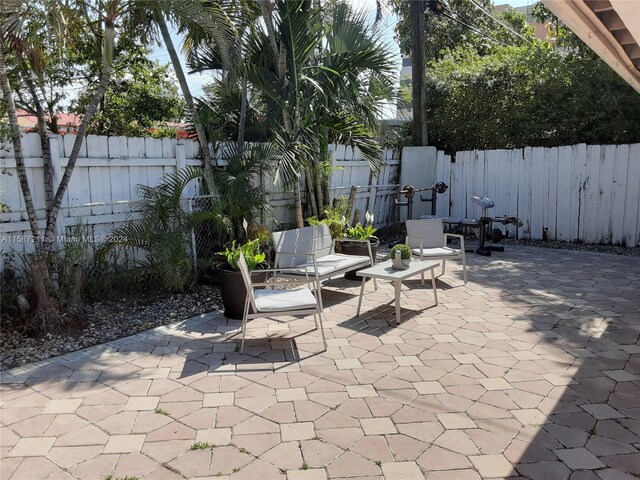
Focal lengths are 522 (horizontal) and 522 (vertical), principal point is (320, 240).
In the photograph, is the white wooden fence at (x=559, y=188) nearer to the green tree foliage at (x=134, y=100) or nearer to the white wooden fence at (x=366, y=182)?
the white wooden fence at (x=366, y=182)

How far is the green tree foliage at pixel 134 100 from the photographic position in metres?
8.12

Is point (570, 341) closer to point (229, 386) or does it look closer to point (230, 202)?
point (229, 386)

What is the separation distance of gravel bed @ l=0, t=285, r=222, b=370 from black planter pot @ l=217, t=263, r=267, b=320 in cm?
36

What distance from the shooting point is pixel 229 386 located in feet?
12.0

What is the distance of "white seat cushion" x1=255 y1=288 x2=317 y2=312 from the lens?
421cm

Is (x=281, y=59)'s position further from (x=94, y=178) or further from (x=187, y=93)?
(x=94, y=178)

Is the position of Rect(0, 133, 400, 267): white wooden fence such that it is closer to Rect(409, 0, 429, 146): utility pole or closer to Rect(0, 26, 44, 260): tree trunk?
Rect(0, 26, 44, 260): tree trunk

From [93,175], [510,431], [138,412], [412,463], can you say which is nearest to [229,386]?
[138,412]

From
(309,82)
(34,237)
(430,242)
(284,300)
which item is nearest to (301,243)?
(284,300)

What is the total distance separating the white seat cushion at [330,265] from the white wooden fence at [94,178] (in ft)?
3.64

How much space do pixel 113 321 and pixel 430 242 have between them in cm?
394

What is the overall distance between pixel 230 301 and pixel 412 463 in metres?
2.88

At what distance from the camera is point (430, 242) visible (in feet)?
22.3

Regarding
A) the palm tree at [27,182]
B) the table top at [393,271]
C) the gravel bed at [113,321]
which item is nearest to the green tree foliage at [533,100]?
the table top at [393,271]
